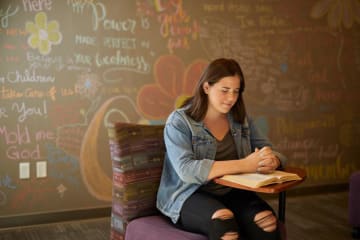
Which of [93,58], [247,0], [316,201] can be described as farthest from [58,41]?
[316,201]

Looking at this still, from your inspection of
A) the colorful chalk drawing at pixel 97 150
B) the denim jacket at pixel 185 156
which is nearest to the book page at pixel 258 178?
the denim jacket at pixel 185 156

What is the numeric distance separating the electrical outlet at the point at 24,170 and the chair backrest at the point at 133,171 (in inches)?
50.8

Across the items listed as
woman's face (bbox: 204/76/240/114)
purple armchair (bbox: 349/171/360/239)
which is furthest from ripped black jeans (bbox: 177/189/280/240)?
purple armchair (bbox: 349/171/360/239)

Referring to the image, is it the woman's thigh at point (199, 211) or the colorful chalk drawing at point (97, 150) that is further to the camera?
the colorful chalk drawing at point (97, 150)

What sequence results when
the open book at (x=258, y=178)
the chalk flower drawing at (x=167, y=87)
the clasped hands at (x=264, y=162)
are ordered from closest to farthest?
1. the open book at (x=258, y=178)
2. the clasped hands at (x=264, y=162)
3. the chalk flower drawing at (x=167, y=87)

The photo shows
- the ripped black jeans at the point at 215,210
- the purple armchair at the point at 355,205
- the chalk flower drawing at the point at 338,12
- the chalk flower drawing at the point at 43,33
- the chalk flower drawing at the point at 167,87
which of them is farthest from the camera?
the chalk flower drawing at the point at 338,12

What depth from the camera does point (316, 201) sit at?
4.08 meters

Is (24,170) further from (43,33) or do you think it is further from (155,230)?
(155,230)

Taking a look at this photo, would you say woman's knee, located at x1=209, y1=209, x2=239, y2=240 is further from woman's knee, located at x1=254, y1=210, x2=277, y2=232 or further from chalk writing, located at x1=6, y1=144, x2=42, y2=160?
chalk writing, located at x1=6, y1=144, x2=42, y2=160

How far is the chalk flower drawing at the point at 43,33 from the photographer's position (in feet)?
10.8

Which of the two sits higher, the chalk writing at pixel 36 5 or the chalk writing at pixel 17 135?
the chalk writing at pixel 36 5

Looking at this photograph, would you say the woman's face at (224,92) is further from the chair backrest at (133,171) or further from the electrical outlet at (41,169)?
the electrical outlet at (41,169)

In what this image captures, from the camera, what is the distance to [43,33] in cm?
333

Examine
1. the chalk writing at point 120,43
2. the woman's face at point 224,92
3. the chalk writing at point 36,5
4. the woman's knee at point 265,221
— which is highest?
the chalk writing at point 36,5
